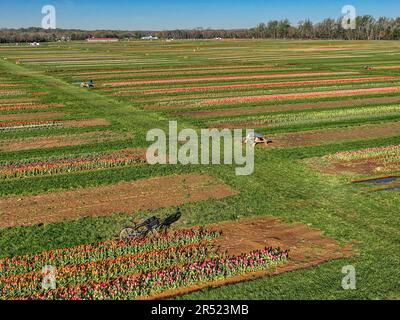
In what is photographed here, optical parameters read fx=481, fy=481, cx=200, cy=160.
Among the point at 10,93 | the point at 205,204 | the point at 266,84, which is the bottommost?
the point at 205,204

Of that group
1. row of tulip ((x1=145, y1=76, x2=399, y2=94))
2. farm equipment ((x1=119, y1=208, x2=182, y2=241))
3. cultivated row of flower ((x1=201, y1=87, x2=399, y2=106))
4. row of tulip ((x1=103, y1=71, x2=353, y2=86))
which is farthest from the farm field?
row of tulip ((x1=103, y1=71, x2=353, y2=86))

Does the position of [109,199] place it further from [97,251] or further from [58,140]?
[58,140]

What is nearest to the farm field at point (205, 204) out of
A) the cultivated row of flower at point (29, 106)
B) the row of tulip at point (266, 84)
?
the cultivated row of flower at point (29, 106)

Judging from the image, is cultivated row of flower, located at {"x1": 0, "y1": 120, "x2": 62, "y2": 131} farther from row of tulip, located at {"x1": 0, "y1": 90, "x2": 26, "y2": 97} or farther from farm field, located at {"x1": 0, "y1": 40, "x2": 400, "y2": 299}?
row of tulip, located at {"x1": 0, "y1": 90, "x2": 26, "y2": 97}

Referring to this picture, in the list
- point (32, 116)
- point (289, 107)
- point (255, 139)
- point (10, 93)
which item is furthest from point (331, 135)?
point (10, 93)

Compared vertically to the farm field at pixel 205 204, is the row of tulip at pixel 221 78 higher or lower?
higher

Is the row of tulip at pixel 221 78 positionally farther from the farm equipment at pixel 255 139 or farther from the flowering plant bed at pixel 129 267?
the flowering plant bed at pixel 129 267
